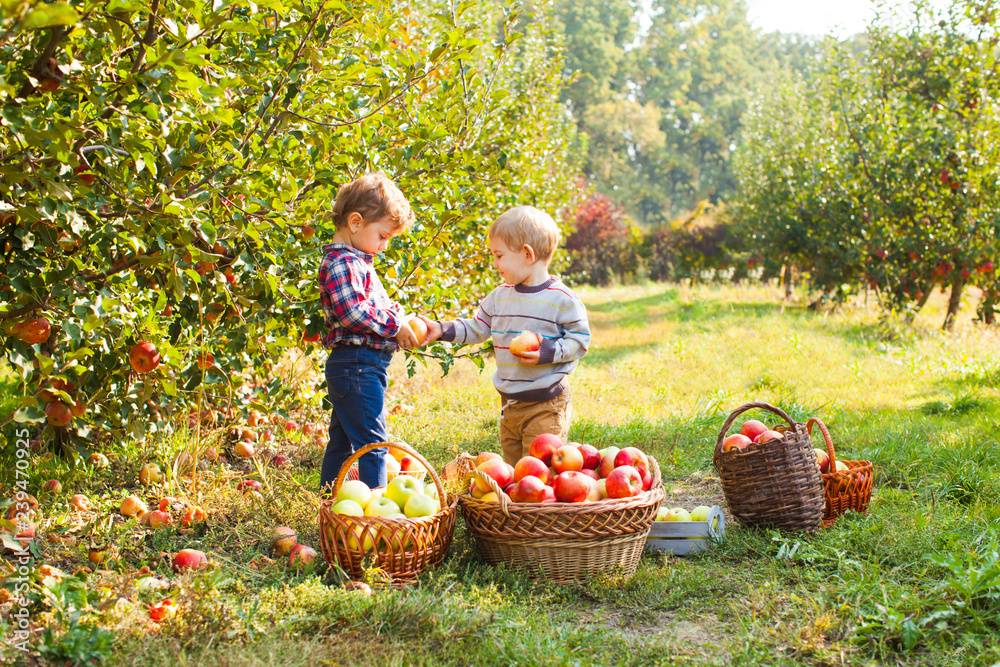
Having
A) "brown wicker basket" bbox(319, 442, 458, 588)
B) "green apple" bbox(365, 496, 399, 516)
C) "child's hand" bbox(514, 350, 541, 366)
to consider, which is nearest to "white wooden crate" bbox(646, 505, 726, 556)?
"child's hand" bbox(514, 350, 541, 366)

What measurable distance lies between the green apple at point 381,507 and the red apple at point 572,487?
1.96 feet

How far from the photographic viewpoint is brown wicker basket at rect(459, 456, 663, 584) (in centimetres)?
251

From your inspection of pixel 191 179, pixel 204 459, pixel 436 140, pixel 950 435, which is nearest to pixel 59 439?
pixel 204 459

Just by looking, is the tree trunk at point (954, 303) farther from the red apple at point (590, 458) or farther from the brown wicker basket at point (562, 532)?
the brown wicker basket at point (562, 532)

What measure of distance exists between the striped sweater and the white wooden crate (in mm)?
740

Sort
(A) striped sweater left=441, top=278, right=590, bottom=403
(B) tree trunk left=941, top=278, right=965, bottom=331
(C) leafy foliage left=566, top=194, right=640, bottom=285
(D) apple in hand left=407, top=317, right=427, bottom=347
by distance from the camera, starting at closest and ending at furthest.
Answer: (D) apple in hand left=407, top=317, right=427, bottom=347 < (A) striped sweater left=441, top=278, right=590, bottom=403 < (B) tree trunk left=941, top=278, right=965, bottom=331 < (C) leafy foliage left=566, top=194, right=640, bottom=285

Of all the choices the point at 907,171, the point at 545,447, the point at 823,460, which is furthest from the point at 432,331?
the point at 907,171

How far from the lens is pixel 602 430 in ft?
15.1

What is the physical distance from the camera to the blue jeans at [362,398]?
3035 millimetres

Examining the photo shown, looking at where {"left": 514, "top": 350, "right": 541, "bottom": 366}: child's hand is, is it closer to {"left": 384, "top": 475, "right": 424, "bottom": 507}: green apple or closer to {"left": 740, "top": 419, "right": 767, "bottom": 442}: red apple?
{"left": 384, "top": 475, "right": 424, "bottom": 507}: green apple

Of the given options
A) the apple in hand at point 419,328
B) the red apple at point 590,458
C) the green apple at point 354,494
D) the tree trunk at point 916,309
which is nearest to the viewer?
the green apple at point 354,494

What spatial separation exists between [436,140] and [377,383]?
1.09 m

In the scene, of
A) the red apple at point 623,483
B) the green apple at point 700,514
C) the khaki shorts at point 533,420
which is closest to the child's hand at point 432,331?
the khaki shorts at point 533,420

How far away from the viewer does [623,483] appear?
2662 mm
